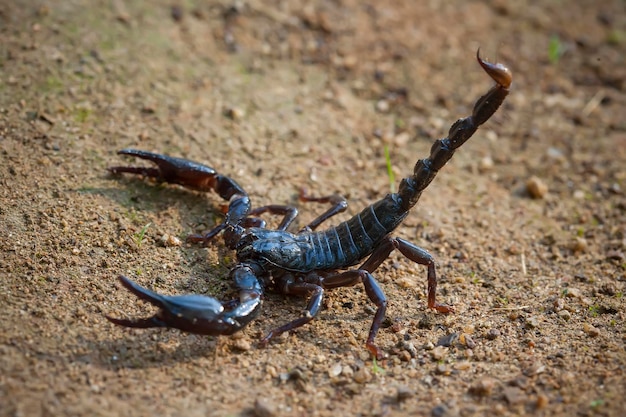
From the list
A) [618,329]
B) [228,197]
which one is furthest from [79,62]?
[618,329]

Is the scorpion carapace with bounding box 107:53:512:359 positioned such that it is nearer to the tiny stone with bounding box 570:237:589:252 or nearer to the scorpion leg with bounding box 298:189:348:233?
the scorpion leg with bounding box 298:189:348:233

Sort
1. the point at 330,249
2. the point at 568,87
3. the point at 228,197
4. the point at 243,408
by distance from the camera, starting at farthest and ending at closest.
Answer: the point at 568,87 → the point at 228,197 → the point at 330,249 → the point at 243,408

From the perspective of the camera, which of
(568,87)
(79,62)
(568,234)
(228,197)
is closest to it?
(228,197)

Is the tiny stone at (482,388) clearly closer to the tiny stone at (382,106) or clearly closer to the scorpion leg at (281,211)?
the scorpion leg at (281,211)

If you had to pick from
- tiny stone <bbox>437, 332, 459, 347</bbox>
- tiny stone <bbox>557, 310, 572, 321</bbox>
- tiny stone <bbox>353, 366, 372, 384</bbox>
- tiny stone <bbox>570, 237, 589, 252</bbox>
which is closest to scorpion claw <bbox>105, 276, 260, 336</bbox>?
tiny stone <bbox>353, 366, 372, 384</bbox>

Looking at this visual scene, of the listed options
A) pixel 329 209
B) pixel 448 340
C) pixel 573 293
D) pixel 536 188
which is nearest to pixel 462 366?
pixel 448 340

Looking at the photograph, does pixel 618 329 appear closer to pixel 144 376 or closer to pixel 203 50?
pixel 144 376
